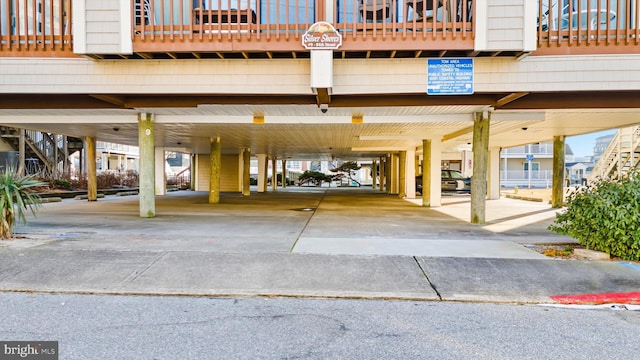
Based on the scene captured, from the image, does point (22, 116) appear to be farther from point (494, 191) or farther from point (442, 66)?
point (494, 191)

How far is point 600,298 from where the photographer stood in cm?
486

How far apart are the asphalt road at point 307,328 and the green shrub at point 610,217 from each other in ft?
6.83

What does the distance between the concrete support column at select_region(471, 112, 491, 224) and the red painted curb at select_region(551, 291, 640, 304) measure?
5621 millimetres

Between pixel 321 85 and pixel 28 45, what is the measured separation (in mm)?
6657

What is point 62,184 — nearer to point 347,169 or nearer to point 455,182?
point 455,182

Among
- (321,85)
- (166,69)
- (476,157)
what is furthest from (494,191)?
(166,69)

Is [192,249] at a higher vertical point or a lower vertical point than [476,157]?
lower

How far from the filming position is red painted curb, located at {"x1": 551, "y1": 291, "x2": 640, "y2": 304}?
15.8 feet

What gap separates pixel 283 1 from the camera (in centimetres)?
887

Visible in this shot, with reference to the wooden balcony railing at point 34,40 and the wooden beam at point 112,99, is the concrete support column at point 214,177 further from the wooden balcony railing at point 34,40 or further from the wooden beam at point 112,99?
the wooden balcony railing at point 34,40

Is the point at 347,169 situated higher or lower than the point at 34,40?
lower

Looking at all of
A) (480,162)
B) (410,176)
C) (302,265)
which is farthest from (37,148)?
(480,162)

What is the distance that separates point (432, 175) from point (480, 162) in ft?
21.9

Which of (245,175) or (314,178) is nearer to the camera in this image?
(245,175)
